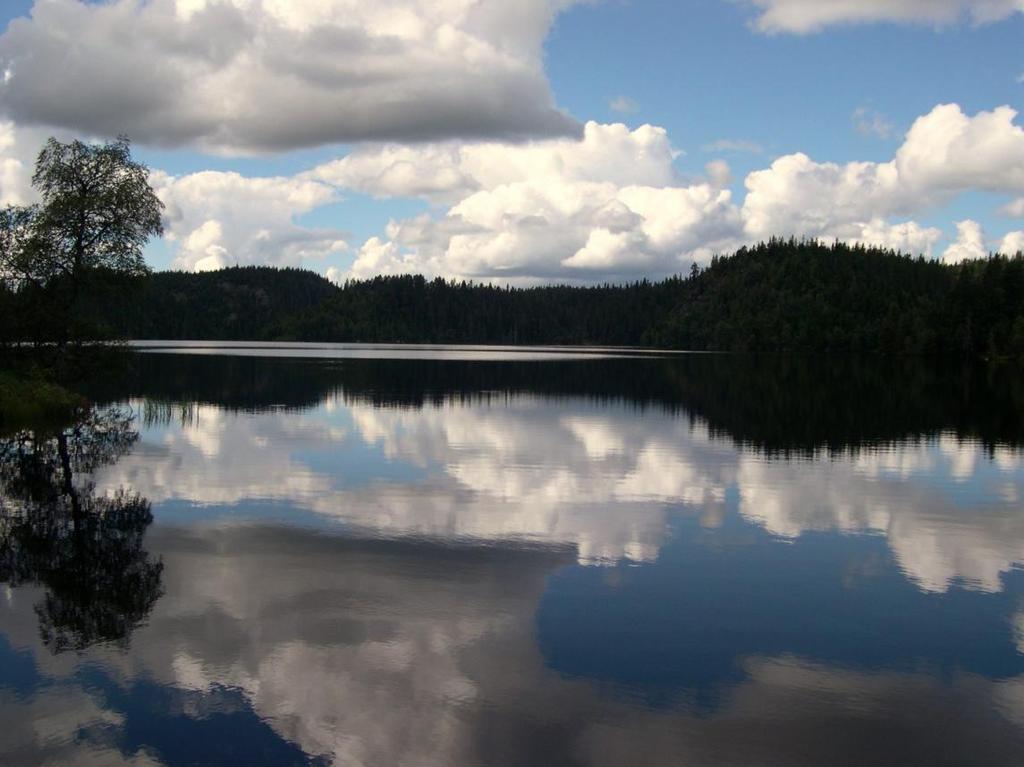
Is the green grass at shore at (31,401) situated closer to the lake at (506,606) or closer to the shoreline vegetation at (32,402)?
the shoreline vegetation at (32,402)

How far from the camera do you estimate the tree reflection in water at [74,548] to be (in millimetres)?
16594

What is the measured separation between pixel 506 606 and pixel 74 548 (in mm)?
11882

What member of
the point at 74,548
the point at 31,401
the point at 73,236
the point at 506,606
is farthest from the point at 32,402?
the point at 506,606

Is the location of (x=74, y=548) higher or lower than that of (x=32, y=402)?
lower

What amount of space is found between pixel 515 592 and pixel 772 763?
7.97 m

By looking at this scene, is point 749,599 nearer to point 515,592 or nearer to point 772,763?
point 515,592

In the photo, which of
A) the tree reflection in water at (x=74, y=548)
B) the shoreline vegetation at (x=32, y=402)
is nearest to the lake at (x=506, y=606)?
the tree reflection in water at (x=74, y=548)

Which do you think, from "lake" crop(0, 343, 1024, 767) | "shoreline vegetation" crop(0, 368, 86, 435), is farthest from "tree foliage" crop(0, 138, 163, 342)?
"lake" crop(0, 343, 1024, 767)

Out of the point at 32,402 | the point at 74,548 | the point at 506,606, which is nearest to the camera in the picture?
the point at 506,606

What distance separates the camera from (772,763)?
11609mm

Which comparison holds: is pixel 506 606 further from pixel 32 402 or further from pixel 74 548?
pixel 32 402

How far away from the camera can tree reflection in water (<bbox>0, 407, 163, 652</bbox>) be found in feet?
54.4

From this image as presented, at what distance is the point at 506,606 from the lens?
17.7m

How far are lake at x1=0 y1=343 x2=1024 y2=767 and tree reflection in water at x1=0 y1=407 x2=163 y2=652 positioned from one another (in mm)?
121
